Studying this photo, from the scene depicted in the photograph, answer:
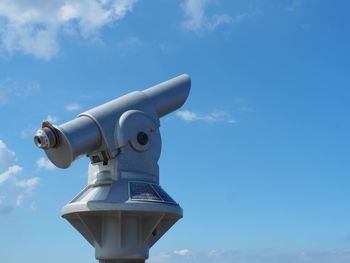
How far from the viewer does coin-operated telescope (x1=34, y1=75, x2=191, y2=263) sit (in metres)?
17.5

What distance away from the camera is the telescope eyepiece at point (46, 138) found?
674 inches

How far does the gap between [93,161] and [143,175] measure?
2.16m

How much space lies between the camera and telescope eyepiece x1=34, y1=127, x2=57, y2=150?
17.1 m

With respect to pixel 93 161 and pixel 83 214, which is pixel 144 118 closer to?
pixel 93 161

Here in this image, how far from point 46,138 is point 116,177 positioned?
317 cm

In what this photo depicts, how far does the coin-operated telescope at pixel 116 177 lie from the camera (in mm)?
17516

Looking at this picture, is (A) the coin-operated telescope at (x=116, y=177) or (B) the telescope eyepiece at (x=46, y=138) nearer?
(B) the telescope eyepiece at (x=46, y=138)

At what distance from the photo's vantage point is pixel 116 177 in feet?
60.8

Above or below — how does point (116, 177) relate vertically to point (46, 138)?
below

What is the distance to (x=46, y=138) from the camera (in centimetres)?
1709

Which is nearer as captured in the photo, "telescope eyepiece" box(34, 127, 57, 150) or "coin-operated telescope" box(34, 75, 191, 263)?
"telescope eyepiece" box(34, 127, 57, 150)

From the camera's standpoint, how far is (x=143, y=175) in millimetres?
18984

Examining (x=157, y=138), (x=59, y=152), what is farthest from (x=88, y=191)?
(x=157, y=138)

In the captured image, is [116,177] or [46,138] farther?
[116,177]
